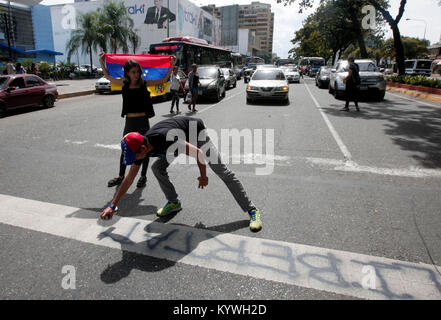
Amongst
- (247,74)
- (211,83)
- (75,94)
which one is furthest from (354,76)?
(247,74)

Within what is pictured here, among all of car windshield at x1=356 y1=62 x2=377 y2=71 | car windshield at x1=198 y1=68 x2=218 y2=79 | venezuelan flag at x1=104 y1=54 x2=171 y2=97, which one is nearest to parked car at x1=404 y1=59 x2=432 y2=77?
car windshield at x1=356 y1=62 x2=377 y2=71

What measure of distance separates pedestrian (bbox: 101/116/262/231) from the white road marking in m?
0.41

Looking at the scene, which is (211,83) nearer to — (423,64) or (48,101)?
(48,101)

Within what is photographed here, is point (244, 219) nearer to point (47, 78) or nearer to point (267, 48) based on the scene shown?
point (47, 78)

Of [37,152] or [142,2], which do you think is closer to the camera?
[37,152]

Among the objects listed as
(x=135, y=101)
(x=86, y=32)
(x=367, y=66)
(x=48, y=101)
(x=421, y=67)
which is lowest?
(x=48, y=101)

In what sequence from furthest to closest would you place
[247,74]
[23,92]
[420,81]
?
[247,74], [420,81], [23,92]

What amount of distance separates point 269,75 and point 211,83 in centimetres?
285

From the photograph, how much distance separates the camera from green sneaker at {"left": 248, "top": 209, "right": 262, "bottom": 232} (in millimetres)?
3231

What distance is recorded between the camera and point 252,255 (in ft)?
9.20

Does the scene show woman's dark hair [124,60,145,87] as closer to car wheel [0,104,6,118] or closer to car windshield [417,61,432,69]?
car wheel [0,104,6,118]

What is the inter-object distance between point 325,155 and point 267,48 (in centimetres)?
19172

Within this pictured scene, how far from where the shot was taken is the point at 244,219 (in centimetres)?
349
